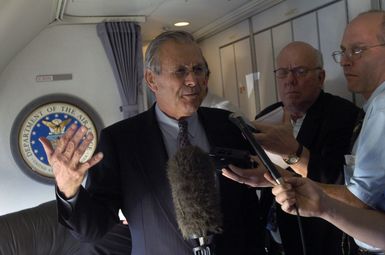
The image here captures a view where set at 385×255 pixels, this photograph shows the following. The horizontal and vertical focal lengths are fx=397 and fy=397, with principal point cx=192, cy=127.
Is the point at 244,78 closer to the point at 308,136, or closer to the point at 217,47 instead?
the point at 217,47

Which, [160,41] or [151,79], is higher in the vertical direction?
[160,41]

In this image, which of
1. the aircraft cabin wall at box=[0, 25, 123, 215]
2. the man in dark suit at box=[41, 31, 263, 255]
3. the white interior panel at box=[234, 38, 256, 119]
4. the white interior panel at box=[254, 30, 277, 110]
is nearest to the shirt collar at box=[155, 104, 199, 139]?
the man in dark suit at box=[41, 31, 263, 255]

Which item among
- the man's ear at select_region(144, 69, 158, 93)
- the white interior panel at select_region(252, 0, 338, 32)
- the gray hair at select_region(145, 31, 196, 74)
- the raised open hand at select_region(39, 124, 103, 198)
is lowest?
the raised open hand at select_region(39, 124, 103, 198)

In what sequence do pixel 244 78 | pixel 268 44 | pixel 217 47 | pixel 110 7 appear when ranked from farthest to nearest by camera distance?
pixel 217 47 < pixel 244 78 < pixel 110 7 < pixel 268 44

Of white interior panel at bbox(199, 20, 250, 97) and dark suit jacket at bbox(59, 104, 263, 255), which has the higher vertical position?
white interior panel at bbox(199, 20, 250, 97)

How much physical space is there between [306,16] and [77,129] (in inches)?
82.7

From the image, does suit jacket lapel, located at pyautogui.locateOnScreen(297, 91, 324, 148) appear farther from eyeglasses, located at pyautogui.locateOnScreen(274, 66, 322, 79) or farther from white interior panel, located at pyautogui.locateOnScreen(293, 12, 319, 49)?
white interior panel, located at pyautogui.locateOnScreen(293, 12, 319, 49)

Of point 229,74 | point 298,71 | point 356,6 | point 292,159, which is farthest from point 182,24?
point 292,159

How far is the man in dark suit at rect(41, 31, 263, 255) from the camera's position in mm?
1159

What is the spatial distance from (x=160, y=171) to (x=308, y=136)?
70cm

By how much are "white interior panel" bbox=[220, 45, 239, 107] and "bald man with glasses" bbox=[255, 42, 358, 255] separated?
71.3 inches

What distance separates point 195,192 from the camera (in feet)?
3.20

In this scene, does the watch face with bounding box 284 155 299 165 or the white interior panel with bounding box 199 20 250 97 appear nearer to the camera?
the watch face with bounding box 284 155 299 165

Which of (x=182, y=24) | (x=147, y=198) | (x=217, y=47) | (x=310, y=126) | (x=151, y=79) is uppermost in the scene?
(x=182, y=24)
